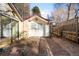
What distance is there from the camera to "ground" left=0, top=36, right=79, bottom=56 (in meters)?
3.16

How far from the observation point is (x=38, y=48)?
3180 mm

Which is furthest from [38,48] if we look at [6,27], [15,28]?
[6,27]

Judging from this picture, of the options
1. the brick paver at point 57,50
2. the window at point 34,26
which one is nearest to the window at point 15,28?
the window at point 34,26

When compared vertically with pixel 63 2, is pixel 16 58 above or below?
below

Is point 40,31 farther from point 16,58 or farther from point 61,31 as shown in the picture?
point 16,58

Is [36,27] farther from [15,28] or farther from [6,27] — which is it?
[6,27]

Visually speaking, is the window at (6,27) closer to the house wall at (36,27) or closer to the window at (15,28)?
the window at (15,28)

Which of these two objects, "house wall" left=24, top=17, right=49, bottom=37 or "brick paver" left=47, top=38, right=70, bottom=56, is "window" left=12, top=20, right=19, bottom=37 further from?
"brick paver" left=47, top=38, right=70, bottom=56

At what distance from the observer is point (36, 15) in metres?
3.18

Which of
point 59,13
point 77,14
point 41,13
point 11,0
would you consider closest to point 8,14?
point 11,0

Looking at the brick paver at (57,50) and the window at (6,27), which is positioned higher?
the window at (6,27)

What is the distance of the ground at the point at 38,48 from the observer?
3.16 metres

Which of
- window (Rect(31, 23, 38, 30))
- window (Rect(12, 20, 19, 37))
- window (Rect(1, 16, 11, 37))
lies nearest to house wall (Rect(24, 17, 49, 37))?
window (Rect(31, 23, 38, 30))

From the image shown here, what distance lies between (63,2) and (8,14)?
776 millimetres
